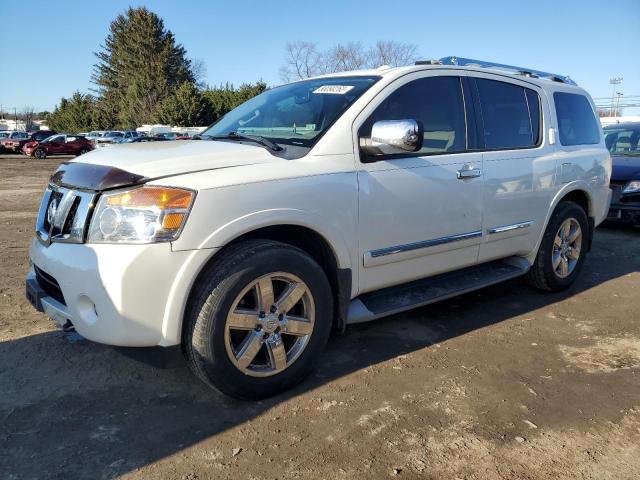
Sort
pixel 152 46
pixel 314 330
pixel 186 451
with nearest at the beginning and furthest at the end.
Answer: pixel 186 451, pixel 314 330, pixel 152 46

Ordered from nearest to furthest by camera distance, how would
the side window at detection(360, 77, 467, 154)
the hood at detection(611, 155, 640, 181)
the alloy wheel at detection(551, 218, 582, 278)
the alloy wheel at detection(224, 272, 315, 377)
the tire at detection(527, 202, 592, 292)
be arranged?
the alloy wheel at detection(224, 272, 315, 377)
the side window at detection(360, 77, 467, 154)
the tire at detection(527, 202, 592, 292)
the alloy wheel at detection(551, 218, 582, 278)
the hood at detection(611, 155, 640, 181)

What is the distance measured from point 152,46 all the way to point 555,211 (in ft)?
250

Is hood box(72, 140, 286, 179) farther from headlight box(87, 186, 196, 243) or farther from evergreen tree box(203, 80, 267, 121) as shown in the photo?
evergreen tree box(203, 80, 267, 121)

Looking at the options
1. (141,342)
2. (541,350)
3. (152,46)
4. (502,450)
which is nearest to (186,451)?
(141,342)

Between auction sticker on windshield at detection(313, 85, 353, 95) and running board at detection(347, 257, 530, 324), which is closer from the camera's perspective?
running board at detection(347, 257, 530, 324)

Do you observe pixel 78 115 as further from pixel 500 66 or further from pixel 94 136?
pixel 500 66

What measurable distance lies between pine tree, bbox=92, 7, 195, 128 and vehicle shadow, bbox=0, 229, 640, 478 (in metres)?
68.6

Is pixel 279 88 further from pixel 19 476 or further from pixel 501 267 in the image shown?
pixel 19 476

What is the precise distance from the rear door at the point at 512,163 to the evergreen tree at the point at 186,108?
54.2 metres

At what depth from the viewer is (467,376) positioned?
3273mm

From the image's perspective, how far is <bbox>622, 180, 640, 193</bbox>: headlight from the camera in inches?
301

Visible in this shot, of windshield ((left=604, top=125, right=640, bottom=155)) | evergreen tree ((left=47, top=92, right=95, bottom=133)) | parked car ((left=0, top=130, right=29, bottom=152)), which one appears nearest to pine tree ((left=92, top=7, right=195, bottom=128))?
evergreen tree ((left=47, top=92, right=95, bottom=133))

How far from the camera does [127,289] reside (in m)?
2.48

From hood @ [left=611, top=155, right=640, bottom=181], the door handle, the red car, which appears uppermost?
the door handle
